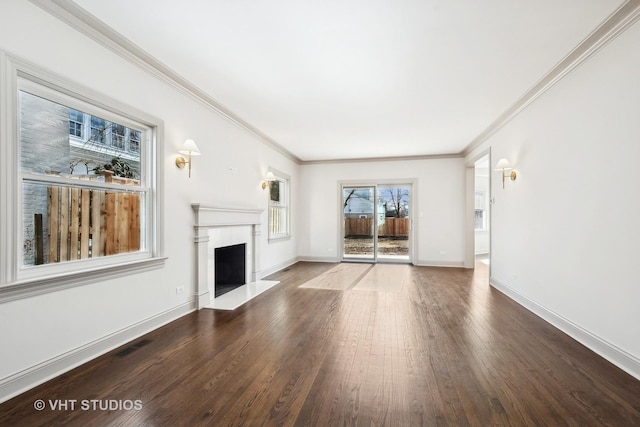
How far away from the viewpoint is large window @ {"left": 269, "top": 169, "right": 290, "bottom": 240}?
252 inches

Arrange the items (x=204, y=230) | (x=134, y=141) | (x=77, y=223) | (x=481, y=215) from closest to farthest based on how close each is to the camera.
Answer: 1. (x=77, y=223)
2. (x=134, y=141)
3. (x=204, y=230)
4. (x=481, y=215)

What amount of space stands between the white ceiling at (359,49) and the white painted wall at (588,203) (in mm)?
401

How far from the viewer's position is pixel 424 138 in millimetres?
5828

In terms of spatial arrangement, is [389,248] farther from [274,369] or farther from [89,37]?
[89,37]

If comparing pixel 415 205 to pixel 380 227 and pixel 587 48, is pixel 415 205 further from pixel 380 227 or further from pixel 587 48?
pixel 587 48

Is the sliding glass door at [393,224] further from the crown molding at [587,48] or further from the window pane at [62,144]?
the window pane at [62,144]

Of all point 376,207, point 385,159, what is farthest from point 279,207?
point 385,159

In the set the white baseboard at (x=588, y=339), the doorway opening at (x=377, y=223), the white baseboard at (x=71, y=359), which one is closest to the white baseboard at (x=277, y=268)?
the doorway opening at (x=377, y=223)

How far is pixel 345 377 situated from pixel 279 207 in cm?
493

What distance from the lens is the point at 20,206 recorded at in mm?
2066

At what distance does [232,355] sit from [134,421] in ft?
2.93

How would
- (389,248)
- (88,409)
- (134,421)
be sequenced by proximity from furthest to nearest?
(389,248), (88,409), (134,421)

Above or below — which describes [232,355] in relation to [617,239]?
below

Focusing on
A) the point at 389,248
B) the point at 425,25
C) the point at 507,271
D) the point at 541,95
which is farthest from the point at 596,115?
the point at 389,248
